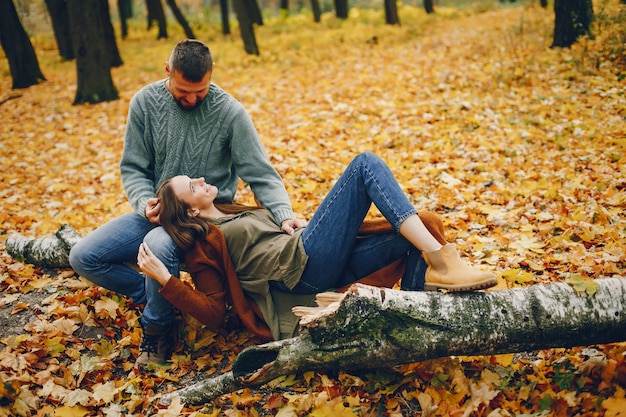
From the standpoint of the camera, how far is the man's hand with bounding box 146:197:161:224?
3129 millimetres

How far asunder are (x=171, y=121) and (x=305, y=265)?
143 centimetres

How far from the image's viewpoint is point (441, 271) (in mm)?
2510

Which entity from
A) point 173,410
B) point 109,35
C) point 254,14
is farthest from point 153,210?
point 254,14

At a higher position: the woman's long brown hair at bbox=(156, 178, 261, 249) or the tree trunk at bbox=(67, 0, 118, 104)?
the tree trunk at bbox=(67, 0, 118, 104)

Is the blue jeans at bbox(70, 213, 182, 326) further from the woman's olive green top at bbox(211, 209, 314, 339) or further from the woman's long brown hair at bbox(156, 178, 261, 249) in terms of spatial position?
the woman's olive green top at bbox(211, 209, 314, 339)

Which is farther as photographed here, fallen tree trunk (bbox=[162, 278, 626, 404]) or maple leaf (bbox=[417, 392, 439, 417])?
maple leaf (bbox=[417, 392, 439, 417])

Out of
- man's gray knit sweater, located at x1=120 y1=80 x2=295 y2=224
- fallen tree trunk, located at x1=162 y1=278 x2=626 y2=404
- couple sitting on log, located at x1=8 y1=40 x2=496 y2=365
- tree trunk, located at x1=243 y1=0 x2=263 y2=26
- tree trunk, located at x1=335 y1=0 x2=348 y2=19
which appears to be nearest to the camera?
fallen tree trunk, located at x1=162 y1=278 x2=626 y2=404

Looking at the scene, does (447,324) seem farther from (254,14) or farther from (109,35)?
(254,14)

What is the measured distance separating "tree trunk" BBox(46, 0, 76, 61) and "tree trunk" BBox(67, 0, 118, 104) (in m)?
5.19

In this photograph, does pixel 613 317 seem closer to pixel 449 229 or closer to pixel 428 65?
pixel 449 229

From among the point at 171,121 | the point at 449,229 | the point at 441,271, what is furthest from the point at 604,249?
the point at 171,121

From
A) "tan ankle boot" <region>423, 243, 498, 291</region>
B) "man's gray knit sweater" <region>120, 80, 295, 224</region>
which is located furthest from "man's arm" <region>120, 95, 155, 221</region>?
"tan ankle boot" <region>423, 243, 498, 291</region>

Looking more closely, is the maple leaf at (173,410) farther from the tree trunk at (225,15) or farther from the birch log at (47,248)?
A: the tree trunk at (225,15)

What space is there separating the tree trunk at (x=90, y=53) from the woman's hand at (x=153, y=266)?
27.6ft
